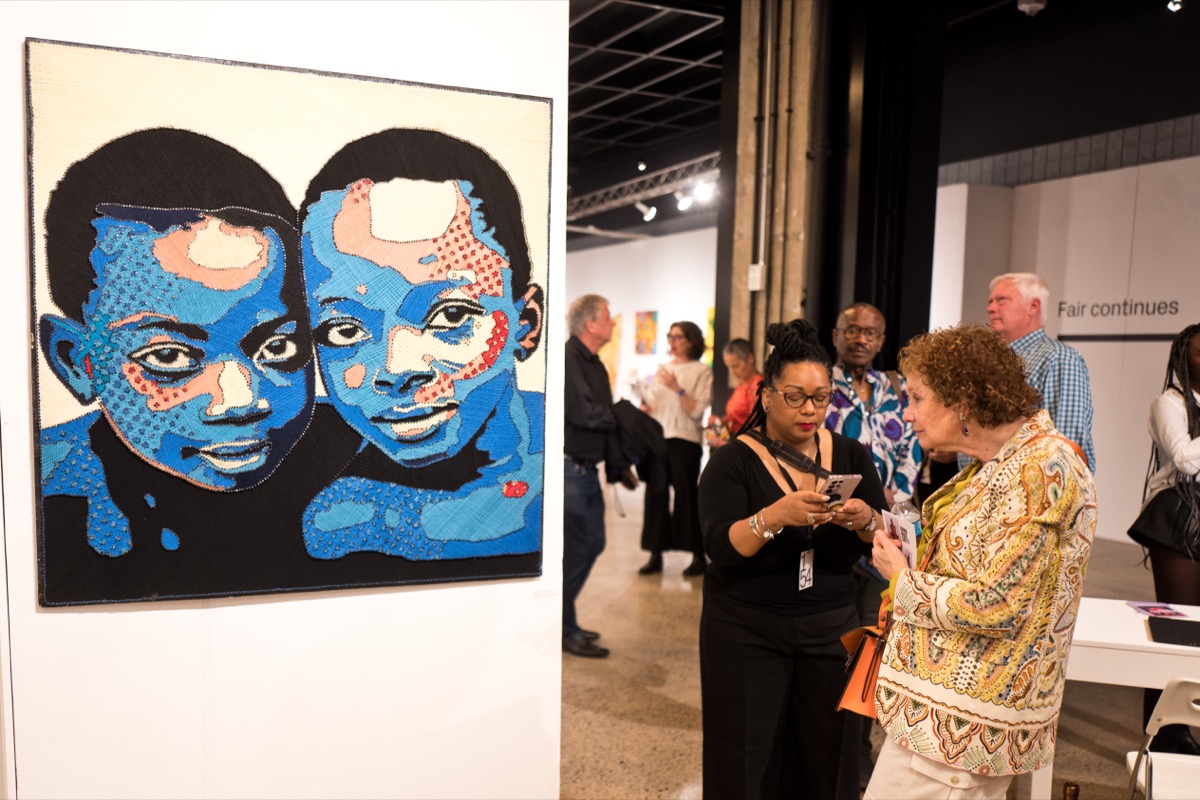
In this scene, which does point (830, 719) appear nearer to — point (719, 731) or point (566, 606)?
point (719, 731)

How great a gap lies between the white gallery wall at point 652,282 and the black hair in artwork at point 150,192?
8.42m

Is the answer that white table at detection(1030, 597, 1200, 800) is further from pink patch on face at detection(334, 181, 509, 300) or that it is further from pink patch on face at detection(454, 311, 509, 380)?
pink patch on face at detection(334, 181, 509, 300)

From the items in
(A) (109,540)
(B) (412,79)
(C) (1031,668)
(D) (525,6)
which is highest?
(D) (525,6)

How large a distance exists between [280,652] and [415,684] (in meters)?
0.34

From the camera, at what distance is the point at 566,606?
4355mm

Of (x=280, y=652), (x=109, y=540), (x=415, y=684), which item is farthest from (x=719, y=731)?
(x=109, y=540)

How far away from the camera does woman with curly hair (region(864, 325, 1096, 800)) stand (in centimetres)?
159

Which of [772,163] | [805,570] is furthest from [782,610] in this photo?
[772,163]

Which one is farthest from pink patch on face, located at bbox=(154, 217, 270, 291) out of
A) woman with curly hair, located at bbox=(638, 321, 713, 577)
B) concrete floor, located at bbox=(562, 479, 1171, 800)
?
woman with curly hair, located at bbox=(638, 321, 713, 577)

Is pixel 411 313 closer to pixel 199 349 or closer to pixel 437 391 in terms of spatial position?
pixel 437 391

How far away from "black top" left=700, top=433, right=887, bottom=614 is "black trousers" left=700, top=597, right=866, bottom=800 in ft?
0.12

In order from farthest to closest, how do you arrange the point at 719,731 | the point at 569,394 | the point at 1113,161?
the point at 1113,161 < the point at 569,394 < the point at 719,731

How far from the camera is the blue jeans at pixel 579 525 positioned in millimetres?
4273

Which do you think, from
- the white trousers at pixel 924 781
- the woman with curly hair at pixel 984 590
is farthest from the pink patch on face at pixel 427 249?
the white trousers at pixel 924 781
